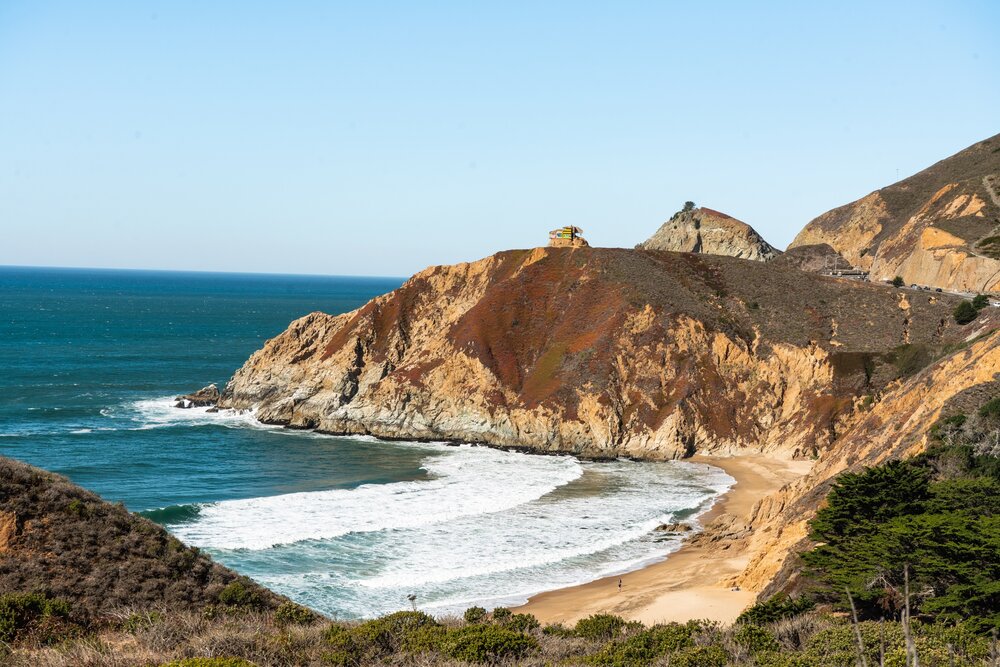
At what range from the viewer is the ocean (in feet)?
125

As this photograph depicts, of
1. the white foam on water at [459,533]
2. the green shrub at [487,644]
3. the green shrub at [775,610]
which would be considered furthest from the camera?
the white foam on water at [459,533]

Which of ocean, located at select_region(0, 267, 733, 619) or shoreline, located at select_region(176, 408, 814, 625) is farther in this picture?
ocean, located at select_region(0, 267, 733, 619)

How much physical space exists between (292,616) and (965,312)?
62030 millimetres

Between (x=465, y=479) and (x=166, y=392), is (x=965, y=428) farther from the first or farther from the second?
(x=166, y=392)

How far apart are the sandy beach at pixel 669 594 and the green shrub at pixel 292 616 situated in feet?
38.3

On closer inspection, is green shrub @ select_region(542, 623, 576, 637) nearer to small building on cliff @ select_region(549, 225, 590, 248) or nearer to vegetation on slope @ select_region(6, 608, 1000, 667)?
vegetation on slope @ select_region(6, 608, 1000, 667)

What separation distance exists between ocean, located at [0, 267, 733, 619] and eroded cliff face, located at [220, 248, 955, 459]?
3.47 metres

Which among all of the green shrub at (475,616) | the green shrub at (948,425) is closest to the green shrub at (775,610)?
the green shrub at (475,616)

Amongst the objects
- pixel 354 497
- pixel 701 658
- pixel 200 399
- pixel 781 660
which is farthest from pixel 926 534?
pixel 200 399

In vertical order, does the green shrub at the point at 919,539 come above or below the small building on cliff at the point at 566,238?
below

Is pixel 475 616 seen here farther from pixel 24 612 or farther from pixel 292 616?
pixel 24 612

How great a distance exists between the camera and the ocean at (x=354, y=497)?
38.1 meters

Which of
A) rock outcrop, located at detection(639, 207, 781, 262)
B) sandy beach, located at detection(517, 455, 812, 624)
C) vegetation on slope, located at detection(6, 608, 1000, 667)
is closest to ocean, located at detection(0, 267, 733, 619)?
sandy beach, located at detection(517, 455, 812, 624)

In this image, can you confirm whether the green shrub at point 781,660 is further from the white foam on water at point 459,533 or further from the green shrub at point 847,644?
the white foam on water at point 459,533
